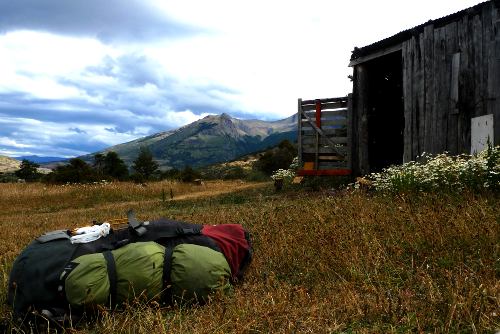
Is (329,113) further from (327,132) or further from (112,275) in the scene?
(112,275)

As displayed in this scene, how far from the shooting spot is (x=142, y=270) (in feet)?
12.5

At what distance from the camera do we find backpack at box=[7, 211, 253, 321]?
3.59 metres

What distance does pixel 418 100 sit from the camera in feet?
38.6

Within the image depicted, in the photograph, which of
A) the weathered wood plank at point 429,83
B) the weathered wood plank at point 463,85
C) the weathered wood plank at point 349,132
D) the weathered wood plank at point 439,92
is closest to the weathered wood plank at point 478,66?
the weathered wood plank at point 463,85

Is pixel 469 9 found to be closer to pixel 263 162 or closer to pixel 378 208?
pixel 378 208

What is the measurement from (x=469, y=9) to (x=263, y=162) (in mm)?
28920

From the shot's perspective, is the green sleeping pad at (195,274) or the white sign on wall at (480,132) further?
the white sign on wall at (480,132)

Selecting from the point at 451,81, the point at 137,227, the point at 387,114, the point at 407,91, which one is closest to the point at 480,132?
the point at 451,81

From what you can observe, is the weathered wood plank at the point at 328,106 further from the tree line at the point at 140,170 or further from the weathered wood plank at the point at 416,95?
the tree line at the point at 140,170

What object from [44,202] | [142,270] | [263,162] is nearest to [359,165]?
[142,270]

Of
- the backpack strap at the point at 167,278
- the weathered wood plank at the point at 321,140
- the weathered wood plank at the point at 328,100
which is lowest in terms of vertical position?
the backpack strap at the point at 167,278

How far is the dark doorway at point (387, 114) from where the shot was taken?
15023 millimetres

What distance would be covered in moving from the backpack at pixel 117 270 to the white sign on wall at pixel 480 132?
7.78 metres

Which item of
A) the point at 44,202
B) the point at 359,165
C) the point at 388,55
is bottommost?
the point at 44,202
